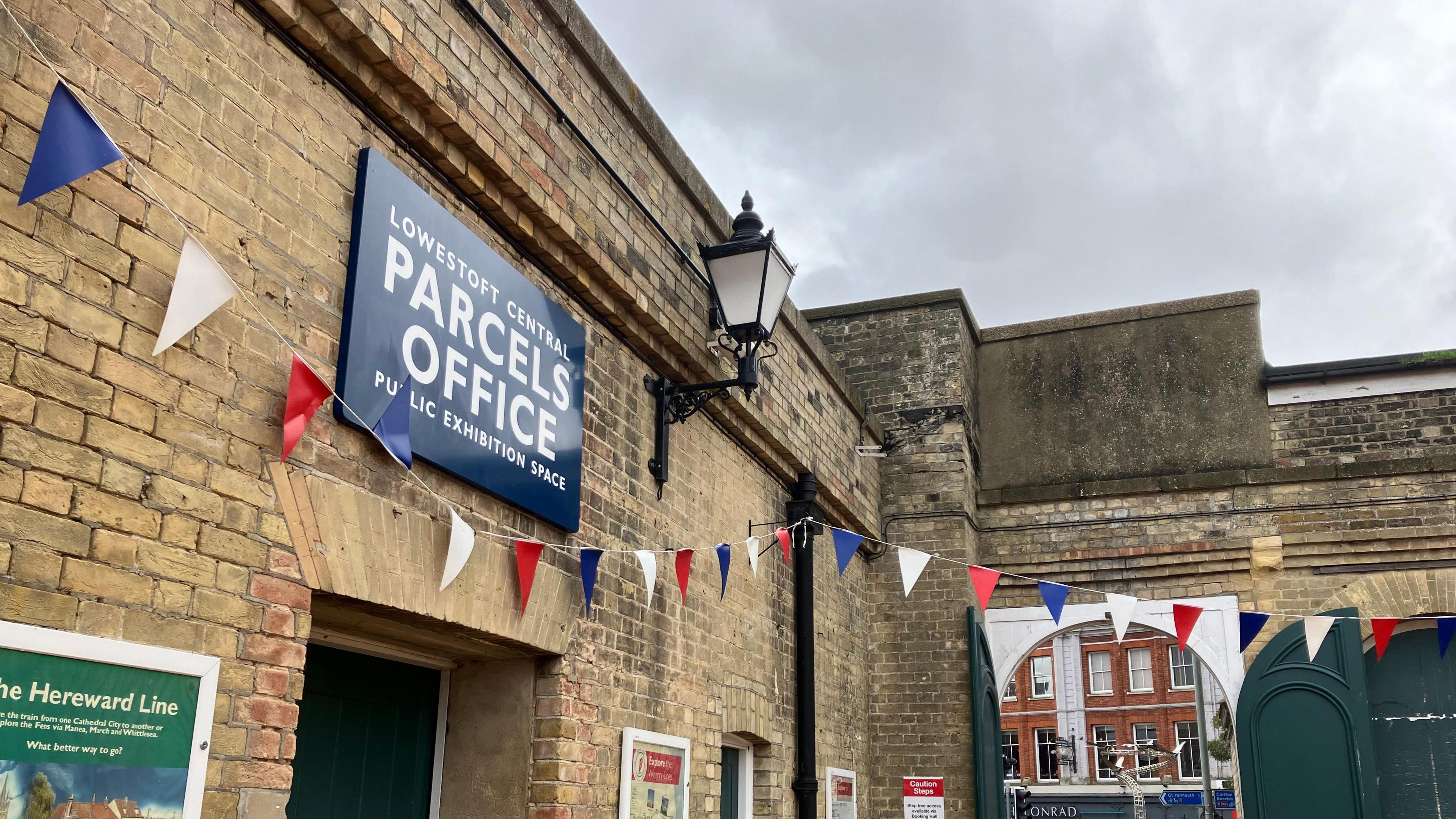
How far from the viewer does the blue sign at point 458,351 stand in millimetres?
3857

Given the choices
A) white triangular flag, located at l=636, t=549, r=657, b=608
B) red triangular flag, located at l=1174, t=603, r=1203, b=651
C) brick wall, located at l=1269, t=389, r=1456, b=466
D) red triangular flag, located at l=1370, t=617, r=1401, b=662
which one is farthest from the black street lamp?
brick wall, located at l=1269, t=389, r=1456, b=466

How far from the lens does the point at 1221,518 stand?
10.4m

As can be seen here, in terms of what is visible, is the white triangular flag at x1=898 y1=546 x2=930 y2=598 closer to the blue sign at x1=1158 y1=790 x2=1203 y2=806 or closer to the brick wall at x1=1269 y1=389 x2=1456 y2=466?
the brick wall at x1=1269 y1=389 x2=1456 y2=466

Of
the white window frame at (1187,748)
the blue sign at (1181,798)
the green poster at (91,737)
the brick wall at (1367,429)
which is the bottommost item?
the blue sign at (1181,798)

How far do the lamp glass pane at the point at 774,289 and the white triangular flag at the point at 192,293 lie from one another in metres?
3.46

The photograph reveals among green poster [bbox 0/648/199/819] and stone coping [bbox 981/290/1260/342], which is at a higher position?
stone coping [bbox 981/290/1260/342]

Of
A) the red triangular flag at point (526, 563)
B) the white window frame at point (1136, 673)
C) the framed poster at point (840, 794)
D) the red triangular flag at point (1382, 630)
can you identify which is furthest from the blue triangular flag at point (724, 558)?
the white window frame at point (1136, 673)

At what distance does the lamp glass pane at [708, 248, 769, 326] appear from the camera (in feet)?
20.2

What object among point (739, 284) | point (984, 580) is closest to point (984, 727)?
point (984, 580)

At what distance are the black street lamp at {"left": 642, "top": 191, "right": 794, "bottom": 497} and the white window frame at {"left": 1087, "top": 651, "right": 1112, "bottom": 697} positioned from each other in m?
30.4

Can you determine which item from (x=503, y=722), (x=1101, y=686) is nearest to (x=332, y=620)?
(x=503, y=722)

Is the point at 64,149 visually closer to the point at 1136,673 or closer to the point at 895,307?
the point at 895,307

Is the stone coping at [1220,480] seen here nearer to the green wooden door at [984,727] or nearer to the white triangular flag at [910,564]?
the green wooden door at [984,727]

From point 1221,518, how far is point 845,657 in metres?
3.77
